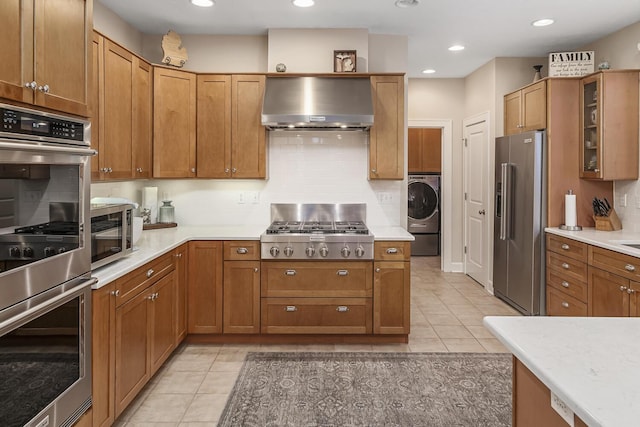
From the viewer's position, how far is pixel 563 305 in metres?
3.94

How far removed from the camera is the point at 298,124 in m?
3.84

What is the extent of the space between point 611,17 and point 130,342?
14.7 feet

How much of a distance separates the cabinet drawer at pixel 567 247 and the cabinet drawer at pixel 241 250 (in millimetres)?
2594

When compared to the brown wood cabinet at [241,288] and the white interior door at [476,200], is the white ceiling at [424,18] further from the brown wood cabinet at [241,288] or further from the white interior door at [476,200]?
the brown wood cabinet at [241,288]

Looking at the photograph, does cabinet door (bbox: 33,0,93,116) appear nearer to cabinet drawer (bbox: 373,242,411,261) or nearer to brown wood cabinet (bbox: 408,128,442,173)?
cabinet drawer (bbox: 373,242,411,261)

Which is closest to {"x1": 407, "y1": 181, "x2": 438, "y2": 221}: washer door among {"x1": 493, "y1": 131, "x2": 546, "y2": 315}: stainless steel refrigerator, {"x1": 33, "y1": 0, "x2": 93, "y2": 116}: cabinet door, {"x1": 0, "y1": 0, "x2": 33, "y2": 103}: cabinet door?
{"x1": 493, "y1": 131, "x2": 546, "y2": 315}: stainless steel refrigerator

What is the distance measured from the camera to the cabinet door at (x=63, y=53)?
5.65 ft

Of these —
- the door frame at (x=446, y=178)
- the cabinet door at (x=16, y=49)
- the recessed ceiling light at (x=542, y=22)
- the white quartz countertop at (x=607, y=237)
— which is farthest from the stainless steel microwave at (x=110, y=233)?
the door frame at (x=446, y=178)

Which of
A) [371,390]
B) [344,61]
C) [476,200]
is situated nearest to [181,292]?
[371,390]

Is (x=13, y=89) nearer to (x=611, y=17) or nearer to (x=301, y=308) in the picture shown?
(x=301, y=308)

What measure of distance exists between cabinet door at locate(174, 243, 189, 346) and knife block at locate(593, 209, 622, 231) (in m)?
3.58

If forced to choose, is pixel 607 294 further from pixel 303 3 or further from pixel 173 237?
pixel 173 237

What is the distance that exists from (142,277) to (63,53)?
1323mm

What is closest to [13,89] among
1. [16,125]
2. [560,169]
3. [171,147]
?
[16,125]
